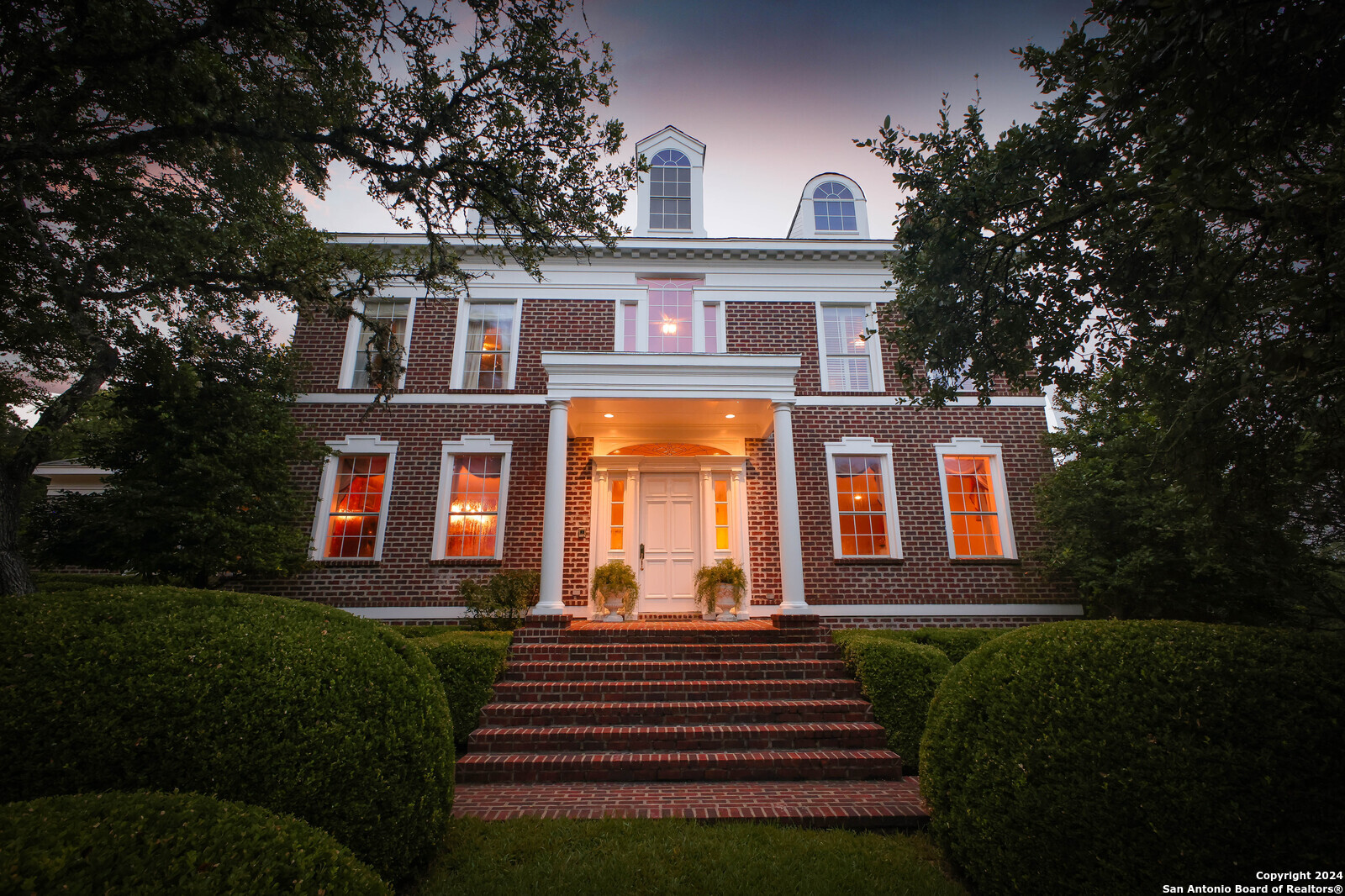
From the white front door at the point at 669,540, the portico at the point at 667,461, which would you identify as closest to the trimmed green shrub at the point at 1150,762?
the portico at the point at 667,461

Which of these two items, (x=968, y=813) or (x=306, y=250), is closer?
(x=968, y=813)

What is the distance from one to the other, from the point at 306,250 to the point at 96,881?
8.67m

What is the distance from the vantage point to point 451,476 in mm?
10883

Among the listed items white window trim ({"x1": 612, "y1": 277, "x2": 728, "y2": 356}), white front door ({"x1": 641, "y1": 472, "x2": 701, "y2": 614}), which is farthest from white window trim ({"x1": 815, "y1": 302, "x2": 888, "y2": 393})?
white front door ({"x1": 641, "y1": 472, "x2": 701, "y2": 614})

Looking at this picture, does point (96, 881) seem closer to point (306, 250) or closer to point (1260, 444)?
point (1260, 444)

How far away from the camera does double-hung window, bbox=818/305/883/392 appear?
38.3 ft

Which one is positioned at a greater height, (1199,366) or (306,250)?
(306,250)

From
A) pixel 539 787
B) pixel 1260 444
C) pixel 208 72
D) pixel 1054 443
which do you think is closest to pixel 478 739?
pixel 539 787

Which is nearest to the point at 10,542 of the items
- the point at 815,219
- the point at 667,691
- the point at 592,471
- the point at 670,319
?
the point at 592,471

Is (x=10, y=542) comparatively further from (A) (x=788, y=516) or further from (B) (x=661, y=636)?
(A) (x=788, y=516)

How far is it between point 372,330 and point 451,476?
351cm

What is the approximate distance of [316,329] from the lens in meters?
11.4

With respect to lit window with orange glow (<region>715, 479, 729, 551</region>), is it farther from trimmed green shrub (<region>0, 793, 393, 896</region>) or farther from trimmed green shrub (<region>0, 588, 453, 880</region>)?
trimmed green shrub (<region>0, 793, 393, 896</region>)

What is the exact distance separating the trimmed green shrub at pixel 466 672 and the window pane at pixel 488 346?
19.9ft
